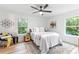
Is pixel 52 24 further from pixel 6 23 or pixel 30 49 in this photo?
pixel 6 23

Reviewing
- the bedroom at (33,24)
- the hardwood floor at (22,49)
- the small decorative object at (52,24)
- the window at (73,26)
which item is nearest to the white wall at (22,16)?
the bedroom at (33,24)

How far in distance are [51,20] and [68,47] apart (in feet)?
1.61

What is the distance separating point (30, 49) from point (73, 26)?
0.75m

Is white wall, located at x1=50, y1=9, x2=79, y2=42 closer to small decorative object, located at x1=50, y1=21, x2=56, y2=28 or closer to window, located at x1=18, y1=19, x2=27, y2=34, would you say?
small decorative object, located at x1=50, y1=21, x2=56, y2=28

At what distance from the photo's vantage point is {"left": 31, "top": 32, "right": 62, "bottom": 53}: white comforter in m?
1.40

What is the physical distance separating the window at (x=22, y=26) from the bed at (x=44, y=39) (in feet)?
0.46

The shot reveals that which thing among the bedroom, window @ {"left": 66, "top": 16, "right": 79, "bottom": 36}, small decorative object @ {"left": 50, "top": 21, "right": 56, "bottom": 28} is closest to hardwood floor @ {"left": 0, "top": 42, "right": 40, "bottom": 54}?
the bedroom

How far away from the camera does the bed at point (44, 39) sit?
4.60ft

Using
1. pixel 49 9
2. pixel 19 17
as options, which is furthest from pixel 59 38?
pixel 19 17

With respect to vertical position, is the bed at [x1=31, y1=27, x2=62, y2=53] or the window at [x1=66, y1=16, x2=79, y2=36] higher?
the window at [x1=66, y1=16, x2=79, y2=36]

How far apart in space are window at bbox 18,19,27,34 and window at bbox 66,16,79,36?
2.16ft

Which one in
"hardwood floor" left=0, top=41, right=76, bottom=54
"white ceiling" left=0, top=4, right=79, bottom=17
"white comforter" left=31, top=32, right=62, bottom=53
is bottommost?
"hardwood floor" left=0, top=41, right=76, bottom=54

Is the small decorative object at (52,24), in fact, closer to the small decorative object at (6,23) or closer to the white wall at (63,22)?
the white wall at (63,22)

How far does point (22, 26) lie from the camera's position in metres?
1.38
